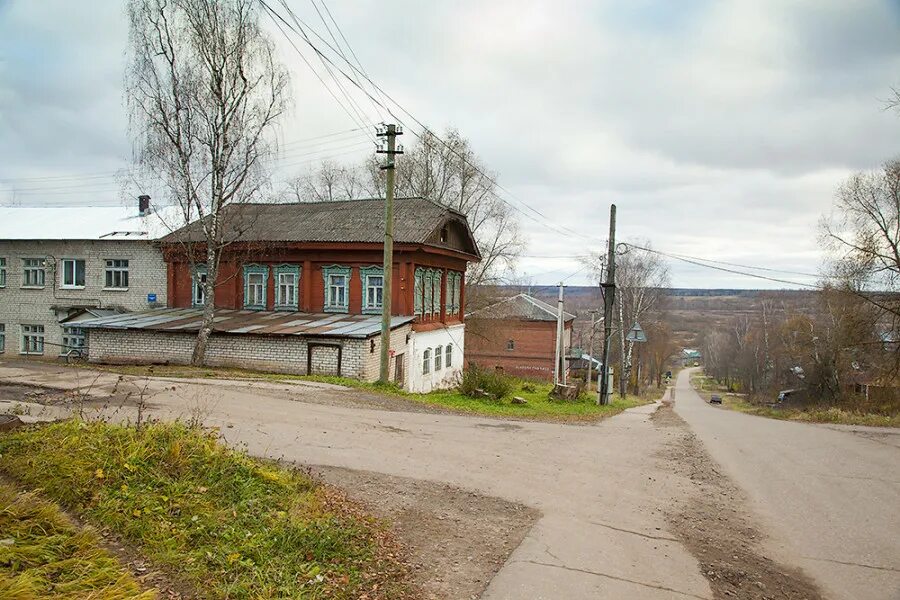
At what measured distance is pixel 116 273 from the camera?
1074 inches

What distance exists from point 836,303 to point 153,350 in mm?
31726

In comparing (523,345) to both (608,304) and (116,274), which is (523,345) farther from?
(116,274)

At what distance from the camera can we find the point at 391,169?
659 inches

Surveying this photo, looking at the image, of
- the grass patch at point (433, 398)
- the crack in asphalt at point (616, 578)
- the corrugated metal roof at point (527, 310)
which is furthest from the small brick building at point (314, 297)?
the corrugated metal roof at point (527, 310)

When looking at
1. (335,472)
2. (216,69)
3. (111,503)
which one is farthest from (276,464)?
(216,69)

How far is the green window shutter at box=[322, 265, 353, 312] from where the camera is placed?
77.9 ft

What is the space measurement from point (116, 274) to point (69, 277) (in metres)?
2.64

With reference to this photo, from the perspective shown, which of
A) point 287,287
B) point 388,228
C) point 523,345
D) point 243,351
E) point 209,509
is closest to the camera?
point 209,509

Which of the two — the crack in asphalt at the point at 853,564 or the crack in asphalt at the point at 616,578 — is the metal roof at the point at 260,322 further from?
the crack in asphalt at the point at 853,564

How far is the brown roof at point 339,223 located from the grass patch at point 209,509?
53.7 ft

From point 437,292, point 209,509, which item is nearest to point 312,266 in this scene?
point 437,292

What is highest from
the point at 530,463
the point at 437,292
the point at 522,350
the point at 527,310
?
the point at 437,292

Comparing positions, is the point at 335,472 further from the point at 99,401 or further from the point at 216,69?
the point at 216,69

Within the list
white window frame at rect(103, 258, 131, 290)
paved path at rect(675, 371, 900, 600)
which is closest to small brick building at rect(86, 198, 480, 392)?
white window frame at rect(103, 258, 131, 290)
